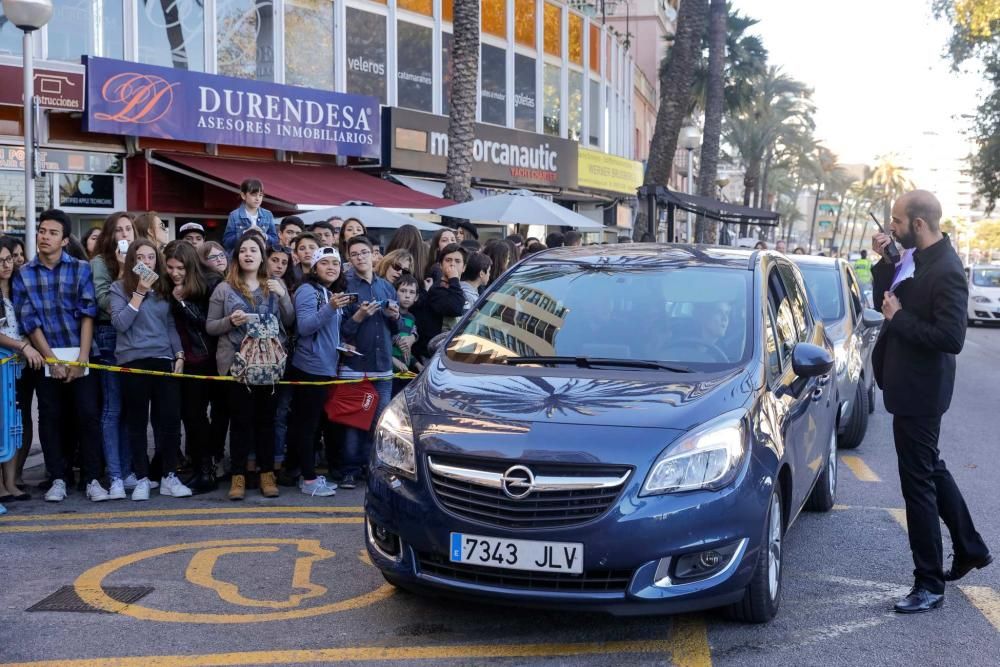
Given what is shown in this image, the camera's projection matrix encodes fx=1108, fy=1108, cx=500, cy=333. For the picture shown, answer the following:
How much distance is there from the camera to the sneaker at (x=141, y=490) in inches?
295

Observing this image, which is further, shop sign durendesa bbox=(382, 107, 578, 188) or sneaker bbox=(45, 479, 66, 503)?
shop sign durendesa bbox=(382, 107, 578, 188)

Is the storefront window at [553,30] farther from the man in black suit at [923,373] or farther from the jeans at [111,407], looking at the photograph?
the man in black suit at [923,373]

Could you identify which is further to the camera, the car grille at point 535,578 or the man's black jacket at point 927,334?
the man's black jacket at point 927,334

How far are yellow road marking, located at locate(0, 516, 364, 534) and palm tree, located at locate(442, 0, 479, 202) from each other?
10997mm

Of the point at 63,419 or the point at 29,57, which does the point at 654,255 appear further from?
the point at 29,57

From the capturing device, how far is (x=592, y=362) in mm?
5219

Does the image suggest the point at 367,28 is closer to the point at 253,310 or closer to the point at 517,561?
the point at 253,310

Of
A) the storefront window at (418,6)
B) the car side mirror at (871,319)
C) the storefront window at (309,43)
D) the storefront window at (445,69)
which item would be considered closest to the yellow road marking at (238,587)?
the car side mirror at (871,319)

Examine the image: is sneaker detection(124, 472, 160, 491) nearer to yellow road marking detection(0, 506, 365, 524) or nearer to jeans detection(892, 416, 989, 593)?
yellow road marking detection(0, 506, 365, 524)

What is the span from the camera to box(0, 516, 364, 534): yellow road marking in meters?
6.73

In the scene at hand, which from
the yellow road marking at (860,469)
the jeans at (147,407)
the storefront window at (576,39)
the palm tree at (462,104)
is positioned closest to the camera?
the jeans at (147,407)

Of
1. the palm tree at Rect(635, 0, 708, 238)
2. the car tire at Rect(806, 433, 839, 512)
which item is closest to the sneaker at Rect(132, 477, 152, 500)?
the car tire at Rect(806, 433, 839, 512)

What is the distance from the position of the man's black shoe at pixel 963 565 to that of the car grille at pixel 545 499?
6.99ft

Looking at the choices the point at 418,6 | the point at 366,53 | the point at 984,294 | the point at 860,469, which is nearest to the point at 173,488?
the point at 860,469
